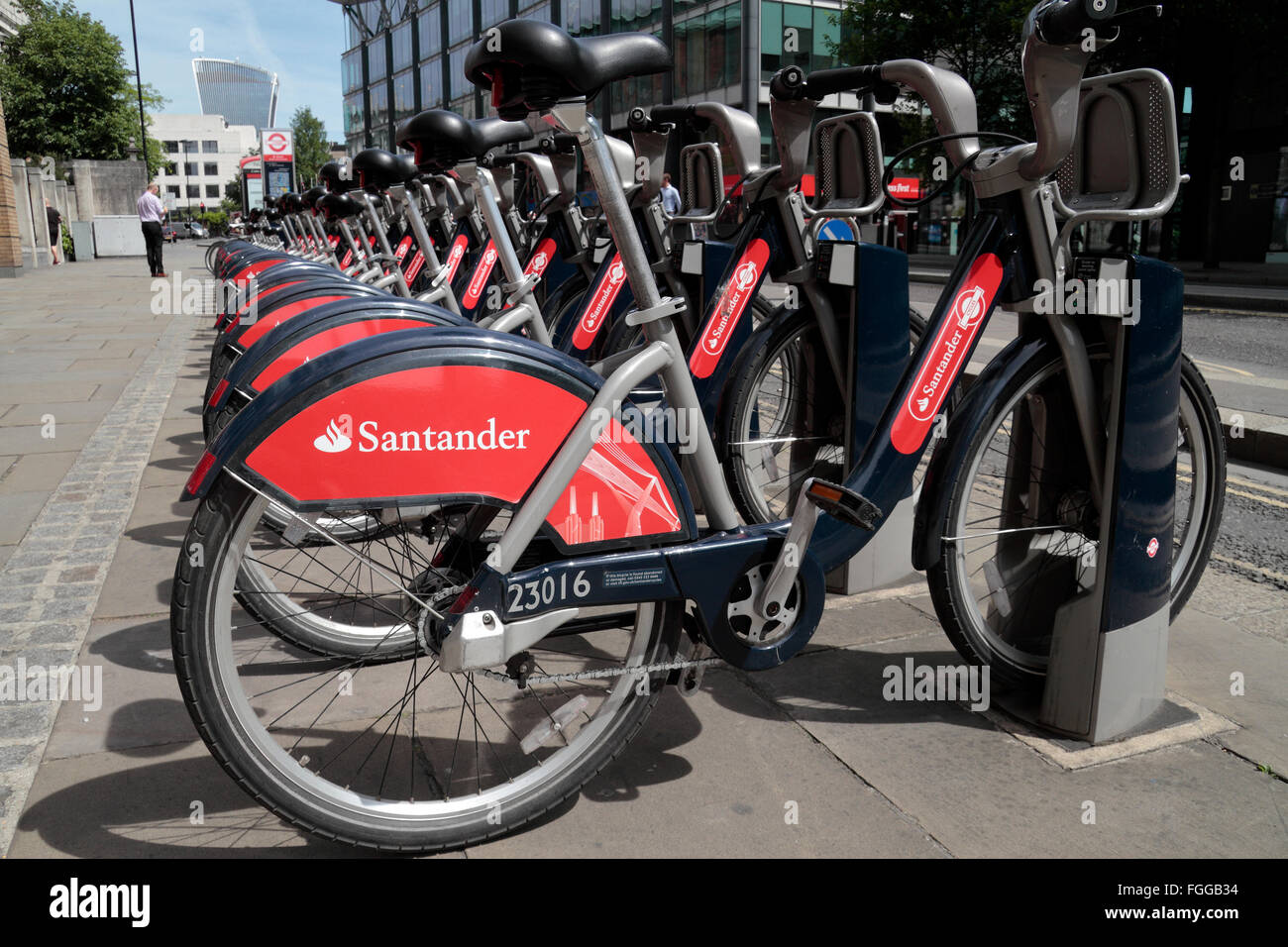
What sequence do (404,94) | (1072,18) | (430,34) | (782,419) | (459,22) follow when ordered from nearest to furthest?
(1072,18) → (782,419) → (459,22) → (430,34) → (404,94)

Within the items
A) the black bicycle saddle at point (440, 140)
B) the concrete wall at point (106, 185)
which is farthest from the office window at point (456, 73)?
the black bicycle saddle at point (440, 140)

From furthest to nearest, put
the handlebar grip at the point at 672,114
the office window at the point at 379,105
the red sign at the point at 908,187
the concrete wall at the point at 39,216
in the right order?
the office window at the point at 379,105
the concrete wall at the point at 39,216
the red sign at the point at 908,187
the handlebar grip at the point at 672,114

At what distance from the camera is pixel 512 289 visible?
421cm

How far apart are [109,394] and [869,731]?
24.2 ft

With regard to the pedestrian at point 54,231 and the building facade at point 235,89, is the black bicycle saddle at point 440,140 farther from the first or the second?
the building facade at point 235,89

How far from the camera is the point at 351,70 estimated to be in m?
69.7

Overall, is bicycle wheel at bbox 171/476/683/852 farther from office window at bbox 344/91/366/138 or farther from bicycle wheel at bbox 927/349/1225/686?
office window at bbox 344/91/366/138

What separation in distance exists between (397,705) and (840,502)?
1281mm

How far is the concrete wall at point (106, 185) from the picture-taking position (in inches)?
1657

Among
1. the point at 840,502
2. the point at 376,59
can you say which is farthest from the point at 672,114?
the point at 376,59

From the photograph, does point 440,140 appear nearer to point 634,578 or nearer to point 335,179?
point 634,578

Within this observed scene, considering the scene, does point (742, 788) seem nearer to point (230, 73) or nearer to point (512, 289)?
point (512, 289)

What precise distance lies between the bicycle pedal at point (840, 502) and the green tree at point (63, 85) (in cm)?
4665
